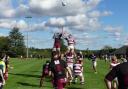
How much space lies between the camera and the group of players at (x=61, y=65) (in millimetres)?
14438

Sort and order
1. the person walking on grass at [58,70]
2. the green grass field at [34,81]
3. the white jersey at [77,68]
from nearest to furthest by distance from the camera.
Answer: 1. the person walking on grass at [58,70]
2. the green grass field at [34,81]
3. the white jersey at [77,68]

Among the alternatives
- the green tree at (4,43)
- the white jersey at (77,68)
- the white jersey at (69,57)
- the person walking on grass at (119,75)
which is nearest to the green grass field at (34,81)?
the white jersey at (77,68)

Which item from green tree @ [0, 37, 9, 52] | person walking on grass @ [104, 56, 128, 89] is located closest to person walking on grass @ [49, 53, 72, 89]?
person walking on grass @ [104, 56, 128, 89]

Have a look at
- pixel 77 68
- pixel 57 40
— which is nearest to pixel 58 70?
pixel 57 40

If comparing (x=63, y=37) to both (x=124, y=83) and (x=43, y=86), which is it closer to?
(x=43, y=86)

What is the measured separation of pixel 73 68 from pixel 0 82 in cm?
938

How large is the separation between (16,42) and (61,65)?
15821cm

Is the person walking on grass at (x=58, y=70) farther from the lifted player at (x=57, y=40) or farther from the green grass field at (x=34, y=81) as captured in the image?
the green grass field at (x=34, y=81)

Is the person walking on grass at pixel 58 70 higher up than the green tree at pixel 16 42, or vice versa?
the green tree at pixel 16 42

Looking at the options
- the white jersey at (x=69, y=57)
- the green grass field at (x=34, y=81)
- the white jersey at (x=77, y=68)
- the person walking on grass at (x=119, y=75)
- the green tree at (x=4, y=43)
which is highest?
the green tree at (x=4, y=43)

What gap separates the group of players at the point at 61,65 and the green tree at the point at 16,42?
133004mm

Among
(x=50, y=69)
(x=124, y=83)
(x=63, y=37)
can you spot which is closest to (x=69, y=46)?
(x=63, y=37)

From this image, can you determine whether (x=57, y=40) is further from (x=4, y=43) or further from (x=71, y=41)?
(x=4, y=43)

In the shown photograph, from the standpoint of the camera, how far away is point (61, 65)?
14.5 meters
